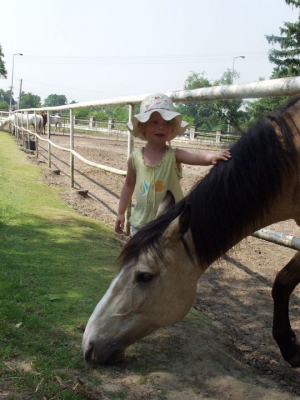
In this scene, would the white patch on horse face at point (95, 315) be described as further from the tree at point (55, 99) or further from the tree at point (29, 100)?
the tree at point (55, 99)

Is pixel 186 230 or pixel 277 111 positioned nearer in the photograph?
pixel 186 230

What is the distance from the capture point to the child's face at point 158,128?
2.96 m

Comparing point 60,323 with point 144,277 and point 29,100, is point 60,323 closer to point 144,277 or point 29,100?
point 144,277

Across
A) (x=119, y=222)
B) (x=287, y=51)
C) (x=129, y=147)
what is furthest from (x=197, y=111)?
(x=287, y=51)

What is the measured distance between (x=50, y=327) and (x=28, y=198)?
14.6 feet

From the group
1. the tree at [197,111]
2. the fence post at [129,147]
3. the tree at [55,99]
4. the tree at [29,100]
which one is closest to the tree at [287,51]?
the tree at [197,111]

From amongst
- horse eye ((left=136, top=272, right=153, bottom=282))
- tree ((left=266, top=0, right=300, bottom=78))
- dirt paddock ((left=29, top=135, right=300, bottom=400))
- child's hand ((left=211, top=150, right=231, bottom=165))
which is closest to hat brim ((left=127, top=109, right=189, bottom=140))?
dirt paddock ((left=29, top=135, right=300, bottom=400))

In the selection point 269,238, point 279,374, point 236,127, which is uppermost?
point 236,127

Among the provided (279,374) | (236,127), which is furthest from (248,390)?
(236,127)

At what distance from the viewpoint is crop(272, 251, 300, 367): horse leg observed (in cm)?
270

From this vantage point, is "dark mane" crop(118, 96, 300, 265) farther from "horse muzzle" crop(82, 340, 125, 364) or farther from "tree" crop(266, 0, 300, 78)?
"tree" crop(266, 0, 300, 78)

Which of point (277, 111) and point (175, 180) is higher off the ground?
point (277, 111)

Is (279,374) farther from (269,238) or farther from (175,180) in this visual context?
(175,180)

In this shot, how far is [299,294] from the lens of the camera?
12.8ft
